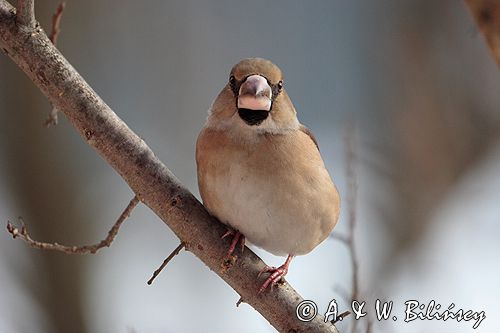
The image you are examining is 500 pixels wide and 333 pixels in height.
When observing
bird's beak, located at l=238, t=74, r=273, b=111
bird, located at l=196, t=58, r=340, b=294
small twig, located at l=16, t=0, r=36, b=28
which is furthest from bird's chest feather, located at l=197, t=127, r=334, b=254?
small twig, located at l=16, t=0, r=36, b=28

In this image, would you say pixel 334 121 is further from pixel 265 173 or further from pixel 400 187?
pixel 265 173

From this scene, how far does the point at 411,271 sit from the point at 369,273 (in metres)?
0.25

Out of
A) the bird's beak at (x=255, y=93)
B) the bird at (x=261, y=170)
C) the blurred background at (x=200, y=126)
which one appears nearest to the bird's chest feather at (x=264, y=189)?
the bird at (x=261, y=170)

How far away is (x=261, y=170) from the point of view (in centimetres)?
205

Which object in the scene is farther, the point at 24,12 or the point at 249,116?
the point at 249,116

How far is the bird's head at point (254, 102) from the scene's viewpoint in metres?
1.96

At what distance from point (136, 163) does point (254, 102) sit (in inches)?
13.3

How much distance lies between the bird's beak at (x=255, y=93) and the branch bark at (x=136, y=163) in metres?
0.27

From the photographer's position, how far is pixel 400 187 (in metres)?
5.07

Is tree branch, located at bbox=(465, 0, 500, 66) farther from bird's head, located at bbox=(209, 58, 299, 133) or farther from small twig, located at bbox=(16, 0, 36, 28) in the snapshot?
small twig, located at bbox=(16, 0, 36, 28)

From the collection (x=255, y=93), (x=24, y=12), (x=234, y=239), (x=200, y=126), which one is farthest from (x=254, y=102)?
(x=200, y=126)

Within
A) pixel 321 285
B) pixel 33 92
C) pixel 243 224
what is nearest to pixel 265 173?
pixel 243 224

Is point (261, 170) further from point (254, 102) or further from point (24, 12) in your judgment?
point (24, 12)

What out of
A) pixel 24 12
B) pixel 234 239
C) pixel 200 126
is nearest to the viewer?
pixel 24 12
